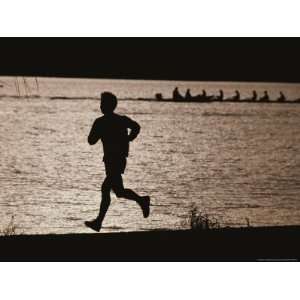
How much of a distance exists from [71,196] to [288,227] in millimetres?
5684

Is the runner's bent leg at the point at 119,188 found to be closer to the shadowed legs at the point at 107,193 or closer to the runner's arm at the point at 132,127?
the shadowed legs at the point at 107,193

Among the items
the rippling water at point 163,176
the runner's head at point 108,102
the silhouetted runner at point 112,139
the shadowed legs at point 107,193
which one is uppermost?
the rippling water at point 163,176

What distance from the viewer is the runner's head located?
5.46m

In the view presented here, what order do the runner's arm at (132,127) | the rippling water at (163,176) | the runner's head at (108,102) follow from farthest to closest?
the rippling water at (163,176), the runner's arm at (132,127), the runner's head at (108,102)

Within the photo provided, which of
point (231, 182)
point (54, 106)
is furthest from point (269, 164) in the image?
point (54, 106)

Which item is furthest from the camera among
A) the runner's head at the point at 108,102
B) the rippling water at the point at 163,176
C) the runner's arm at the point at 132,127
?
the rippling water at the point at 163,176

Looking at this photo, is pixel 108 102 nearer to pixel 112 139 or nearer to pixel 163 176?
pixel 112 139

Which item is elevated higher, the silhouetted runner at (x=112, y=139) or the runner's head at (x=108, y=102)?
the runner's head at (x=108, y=102)

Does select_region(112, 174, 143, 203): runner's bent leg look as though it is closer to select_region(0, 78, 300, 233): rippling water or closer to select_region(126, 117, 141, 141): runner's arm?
select_region(126, 117, 141, 141): runner's arm

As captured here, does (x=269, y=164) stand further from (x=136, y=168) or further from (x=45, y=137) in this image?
(x=45, y=137)

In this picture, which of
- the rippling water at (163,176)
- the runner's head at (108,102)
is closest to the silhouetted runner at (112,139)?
the runner's head at (108,102)

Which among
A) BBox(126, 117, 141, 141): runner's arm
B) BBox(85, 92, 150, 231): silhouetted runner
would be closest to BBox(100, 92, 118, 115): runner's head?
BBox(85, 92, 150, 231): silhouetted runner

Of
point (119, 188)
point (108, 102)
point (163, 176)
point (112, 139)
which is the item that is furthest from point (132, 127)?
point (163, 176)

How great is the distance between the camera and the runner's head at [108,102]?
215 inches
